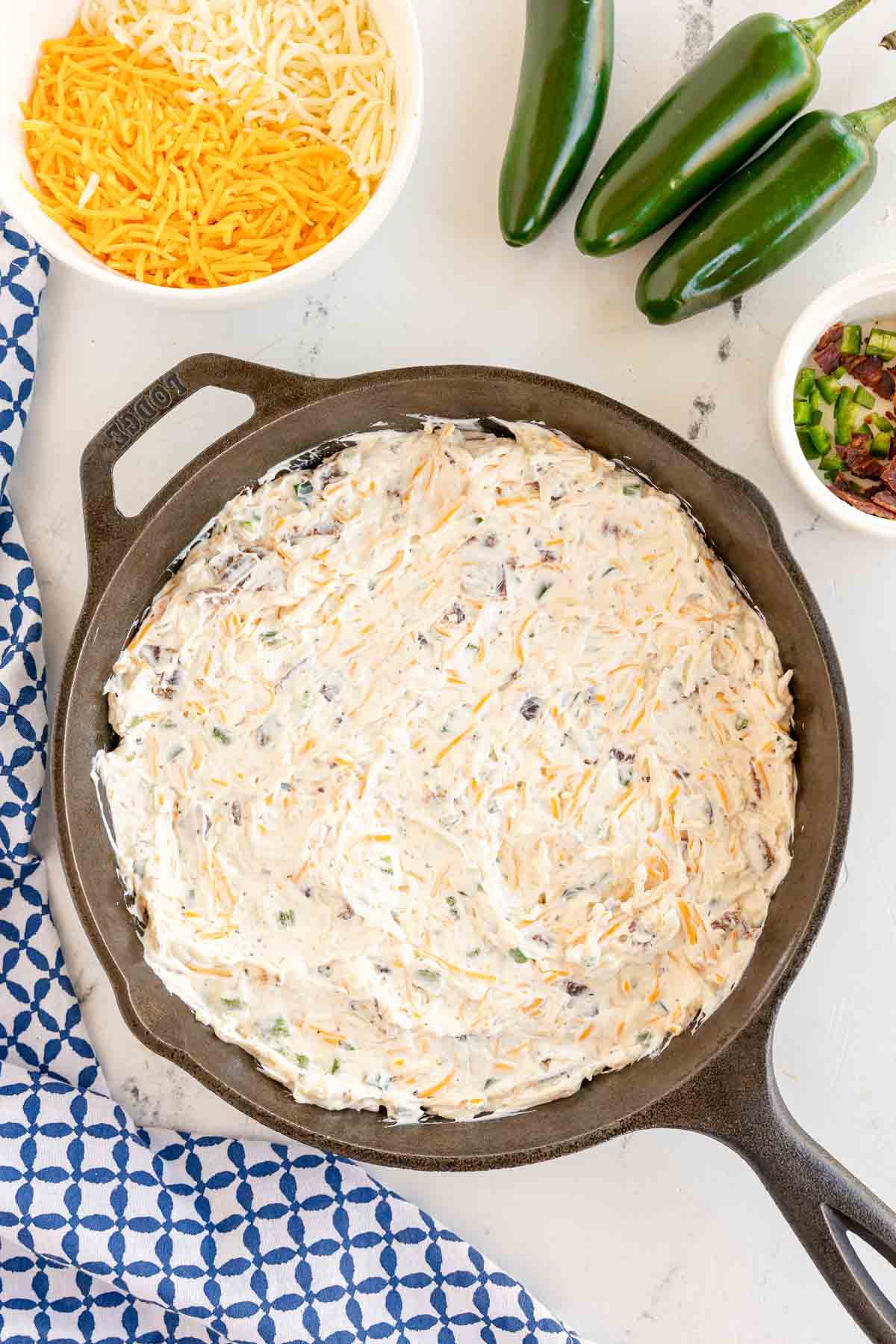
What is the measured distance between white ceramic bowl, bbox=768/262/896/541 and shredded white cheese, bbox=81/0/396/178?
0.66 metres

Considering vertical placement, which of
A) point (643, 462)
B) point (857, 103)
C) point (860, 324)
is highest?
point (857, 103)

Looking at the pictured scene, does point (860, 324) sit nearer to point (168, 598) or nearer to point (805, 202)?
point (805, 202)

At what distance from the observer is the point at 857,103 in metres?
1.87

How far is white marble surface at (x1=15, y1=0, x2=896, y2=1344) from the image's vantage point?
6.13ft

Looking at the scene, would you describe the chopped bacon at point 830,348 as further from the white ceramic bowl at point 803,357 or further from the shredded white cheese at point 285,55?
the shredded white cheese at point 285,55

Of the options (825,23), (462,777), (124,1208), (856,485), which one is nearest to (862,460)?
(856,485)

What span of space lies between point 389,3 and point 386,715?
1.04 m

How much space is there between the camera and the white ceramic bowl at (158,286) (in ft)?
5.55

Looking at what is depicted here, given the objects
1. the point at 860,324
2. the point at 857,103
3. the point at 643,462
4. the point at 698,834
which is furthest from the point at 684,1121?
the point at 857,103

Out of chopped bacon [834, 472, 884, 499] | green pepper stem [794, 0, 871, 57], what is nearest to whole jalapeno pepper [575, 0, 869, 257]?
green pepper stem [794, 0, 871, 57]

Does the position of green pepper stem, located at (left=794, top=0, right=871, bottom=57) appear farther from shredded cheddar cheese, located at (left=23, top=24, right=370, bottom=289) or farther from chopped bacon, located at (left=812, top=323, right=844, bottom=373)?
shredded cheddar cheese, located at (left=23, top=24, right=370, bottom=289)

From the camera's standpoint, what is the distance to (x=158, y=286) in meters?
1.72

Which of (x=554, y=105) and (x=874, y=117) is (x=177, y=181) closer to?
(x=554, y=105)

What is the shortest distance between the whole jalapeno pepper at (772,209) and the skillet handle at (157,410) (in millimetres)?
557
